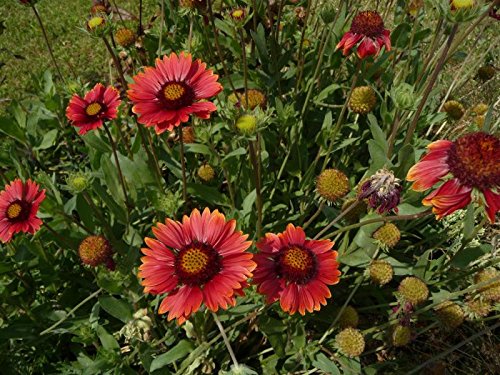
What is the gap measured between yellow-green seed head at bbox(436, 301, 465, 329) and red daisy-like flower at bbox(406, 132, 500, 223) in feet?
1.80

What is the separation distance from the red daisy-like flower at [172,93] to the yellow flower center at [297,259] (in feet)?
1.42

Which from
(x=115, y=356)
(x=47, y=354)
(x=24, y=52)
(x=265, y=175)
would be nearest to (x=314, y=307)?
(x=115, y=356)

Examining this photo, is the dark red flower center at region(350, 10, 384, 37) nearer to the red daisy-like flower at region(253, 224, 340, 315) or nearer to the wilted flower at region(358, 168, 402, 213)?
the wilted flower at region(358, 168, 402, 213)

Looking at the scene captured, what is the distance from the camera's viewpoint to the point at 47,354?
5.23 ft

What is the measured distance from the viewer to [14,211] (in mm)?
1363

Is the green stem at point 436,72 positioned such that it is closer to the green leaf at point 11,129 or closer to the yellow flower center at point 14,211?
the yellow flower center at point 14,211

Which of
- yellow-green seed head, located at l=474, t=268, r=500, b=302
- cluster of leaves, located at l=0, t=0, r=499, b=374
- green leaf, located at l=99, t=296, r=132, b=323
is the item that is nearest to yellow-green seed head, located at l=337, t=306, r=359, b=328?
cluster of leaves, located at l=0, t=0, r=499, b=374

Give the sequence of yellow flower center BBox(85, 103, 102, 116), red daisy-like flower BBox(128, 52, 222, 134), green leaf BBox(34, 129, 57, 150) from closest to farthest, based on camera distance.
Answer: red daisy-like flower BBox(128, 52, 222, 134) < yellow flower center BBox(85, 103, 102, 116) < green leaf BBox(34, 129, 57, 150)

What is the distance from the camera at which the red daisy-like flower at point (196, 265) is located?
101cm

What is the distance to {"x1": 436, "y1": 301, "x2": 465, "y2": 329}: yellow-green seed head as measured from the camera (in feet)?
4.57

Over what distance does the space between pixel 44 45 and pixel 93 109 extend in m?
2.65

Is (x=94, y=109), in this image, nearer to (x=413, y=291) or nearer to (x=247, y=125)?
(x=247, y=125)

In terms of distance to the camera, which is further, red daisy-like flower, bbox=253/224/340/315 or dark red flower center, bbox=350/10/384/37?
dark red flower center, bbox=350/10/384/37

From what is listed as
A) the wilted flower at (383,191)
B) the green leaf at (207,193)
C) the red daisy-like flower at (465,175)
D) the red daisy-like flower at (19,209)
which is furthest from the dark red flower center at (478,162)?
the red daisy-like flower at (19,209)
